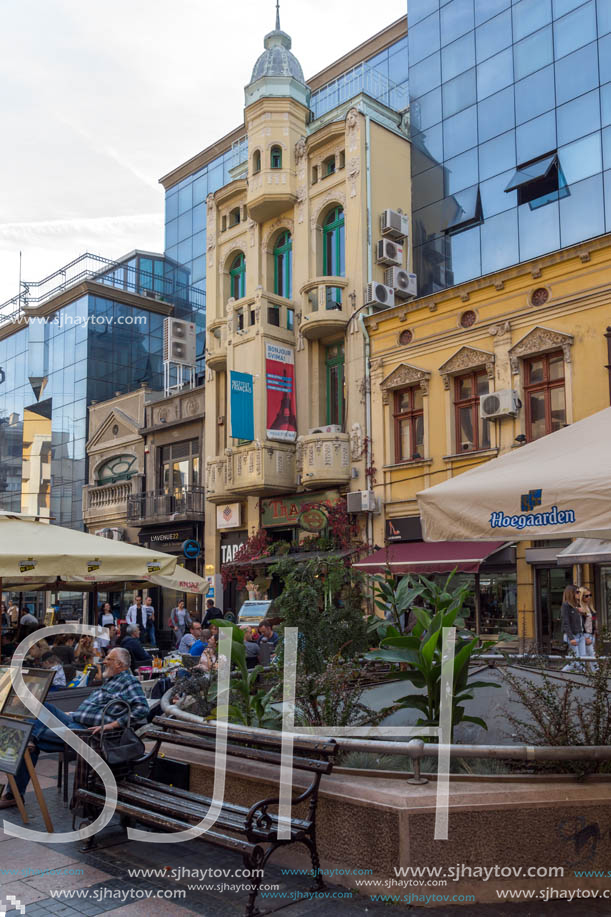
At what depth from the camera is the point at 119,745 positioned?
617 centimetres

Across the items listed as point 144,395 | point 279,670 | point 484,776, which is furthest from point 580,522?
point 144,395

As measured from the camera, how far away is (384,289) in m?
22.7

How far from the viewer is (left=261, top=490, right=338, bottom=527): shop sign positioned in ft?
75.2

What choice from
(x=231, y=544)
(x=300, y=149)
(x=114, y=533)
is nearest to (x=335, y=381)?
(x=231, y=544)

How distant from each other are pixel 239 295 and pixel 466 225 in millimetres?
8245

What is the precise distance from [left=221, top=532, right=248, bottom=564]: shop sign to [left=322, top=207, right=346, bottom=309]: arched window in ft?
28.8

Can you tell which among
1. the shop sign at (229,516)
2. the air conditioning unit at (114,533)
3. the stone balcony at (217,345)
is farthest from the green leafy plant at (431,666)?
the air conditioning unit at (114,533)

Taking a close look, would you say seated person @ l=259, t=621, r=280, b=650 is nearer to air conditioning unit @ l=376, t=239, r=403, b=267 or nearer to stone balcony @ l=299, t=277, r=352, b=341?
stone balcony @ l=299, t=277, r=352, b=341

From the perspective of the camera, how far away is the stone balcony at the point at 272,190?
990 inches

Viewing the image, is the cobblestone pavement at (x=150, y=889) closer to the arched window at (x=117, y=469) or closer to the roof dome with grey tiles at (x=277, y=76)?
the roof dome with grey tiles at (x=277, y=76)

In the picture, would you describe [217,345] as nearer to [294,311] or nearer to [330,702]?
[294,311]

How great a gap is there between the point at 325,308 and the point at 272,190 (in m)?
4.77

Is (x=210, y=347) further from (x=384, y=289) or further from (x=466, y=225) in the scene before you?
(x=466, y=225)

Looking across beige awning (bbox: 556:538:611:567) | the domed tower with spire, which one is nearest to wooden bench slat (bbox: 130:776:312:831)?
beige awning (bbox: 556:538:611:567)
